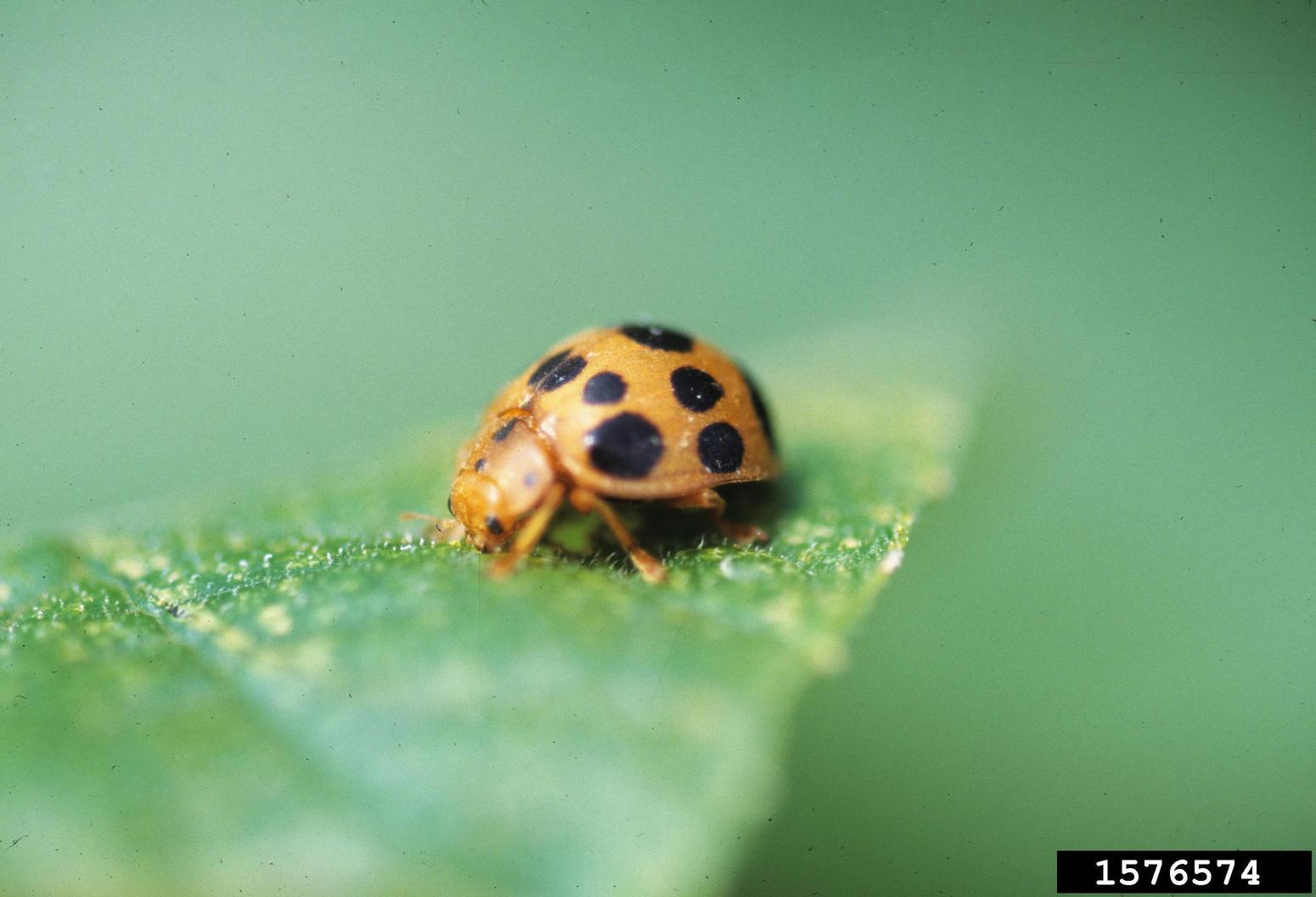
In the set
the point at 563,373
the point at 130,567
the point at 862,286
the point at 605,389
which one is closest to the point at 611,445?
the point at 605,389

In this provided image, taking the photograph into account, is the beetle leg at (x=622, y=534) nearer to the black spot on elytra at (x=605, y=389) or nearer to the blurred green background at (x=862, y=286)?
the black spot on elytra at (x=605, y=389)

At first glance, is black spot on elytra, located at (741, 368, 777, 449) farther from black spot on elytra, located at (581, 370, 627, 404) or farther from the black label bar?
the black label bar

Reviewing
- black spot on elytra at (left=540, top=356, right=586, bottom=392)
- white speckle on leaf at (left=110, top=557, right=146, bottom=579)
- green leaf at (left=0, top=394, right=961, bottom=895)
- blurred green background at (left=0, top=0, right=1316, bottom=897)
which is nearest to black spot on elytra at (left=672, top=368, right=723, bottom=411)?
black spot on elytra at (left=540, top=356, right=586, bottom=392)

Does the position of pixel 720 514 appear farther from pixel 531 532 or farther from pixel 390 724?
pixel 390 724

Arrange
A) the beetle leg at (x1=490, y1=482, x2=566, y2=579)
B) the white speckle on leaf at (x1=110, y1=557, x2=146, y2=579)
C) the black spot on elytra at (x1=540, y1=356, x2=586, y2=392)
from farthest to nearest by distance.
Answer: the black spot on elytra at (x1=540, y1=356, x2=586, y2=392) < the beetle leg at (x1=490, y1=482, x2=566, y2=579) < the white speckle on leaf at (x1=110, y1=557, x2=146, y2=579)

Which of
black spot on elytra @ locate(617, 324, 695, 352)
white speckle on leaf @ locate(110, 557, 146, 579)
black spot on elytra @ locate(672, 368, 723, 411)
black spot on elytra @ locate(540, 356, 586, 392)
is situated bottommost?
white speckle on leaf @ locate(110, 557, 146, 579)
